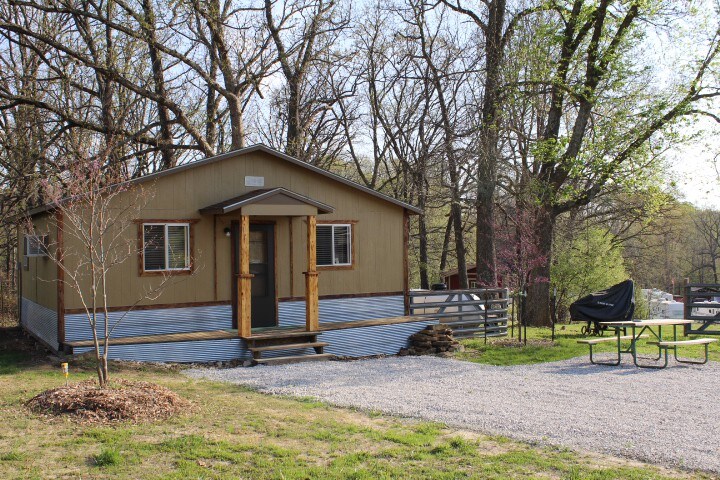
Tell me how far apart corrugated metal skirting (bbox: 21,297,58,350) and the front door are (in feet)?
11.6

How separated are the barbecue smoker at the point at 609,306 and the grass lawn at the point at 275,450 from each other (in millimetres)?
10172

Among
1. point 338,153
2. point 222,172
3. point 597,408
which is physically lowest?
point 597,408

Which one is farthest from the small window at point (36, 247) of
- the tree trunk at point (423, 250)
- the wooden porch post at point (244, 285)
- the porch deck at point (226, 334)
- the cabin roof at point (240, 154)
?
the tree trunk at point (423, 250)

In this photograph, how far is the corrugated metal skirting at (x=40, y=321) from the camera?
475 inches

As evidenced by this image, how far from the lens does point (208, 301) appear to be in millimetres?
12664

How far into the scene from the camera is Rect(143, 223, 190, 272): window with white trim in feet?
39.5

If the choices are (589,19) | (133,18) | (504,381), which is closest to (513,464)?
(504,381)

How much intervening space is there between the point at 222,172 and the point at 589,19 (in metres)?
11.0

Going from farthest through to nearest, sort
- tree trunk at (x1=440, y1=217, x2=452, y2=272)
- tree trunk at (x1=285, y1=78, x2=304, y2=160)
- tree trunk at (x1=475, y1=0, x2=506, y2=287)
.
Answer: tree trunk at (x1=440, y1=217, x2=452, y2=272) < tree trunk at (x1=285, y1=78, x2=304, y2=160) < tree trunk at (x1=475, y1=0, x2=506, y2=287)

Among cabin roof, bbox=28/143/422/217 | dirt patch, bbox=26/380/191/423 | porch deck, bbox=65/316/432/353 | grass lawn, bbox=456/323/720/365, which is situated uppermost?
cabin roof, bbox=28/143/422/217

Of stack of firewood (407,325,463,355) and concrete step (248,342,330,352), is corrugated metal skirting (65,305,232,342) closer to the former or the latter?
concrete step (248,342,330,352)

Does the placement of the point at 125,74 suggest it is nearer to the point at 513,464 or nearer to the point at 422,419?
the point at 422,419

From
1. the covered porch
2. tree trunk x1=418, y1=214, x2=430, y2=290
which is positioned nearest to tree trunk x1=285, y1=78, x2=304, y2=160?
tree trunk x1=418, y1=214, x2=430, y2=290

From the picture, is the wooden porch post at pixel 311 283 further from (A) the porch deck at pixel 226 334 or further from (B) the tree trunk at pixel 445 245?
(B) the tree trunk at pixel 445 245
